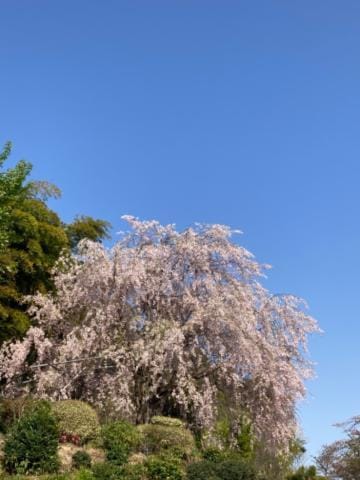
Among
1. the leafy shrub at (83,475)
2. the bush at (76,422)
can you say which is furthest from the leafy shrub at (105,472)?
the bush at (76,422)

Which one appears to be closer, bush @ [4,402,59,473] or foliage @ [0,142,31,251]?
bush @ [4,402,59,473]

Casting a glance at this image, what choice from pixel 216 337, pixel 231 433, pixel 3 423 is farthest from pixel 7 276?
pixel 231 433

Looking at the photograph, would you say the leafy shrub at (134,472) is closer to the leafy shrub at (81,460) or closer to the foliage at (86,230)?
the leafy shrub at (81,460)

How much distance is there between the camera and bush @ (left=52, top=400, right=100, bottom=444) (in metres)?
15.5

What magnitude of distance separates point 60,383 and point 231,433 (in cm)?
560

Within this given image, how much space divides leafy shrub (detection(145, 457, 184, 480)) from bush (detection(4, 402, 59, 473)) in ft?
6.94

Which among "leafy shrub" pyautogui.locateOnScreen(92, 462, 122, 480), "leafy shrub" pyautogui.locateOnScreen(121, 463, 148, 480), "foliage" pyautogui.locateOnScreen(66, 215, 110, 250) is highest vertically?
"foliage" pyautogui.locateOnScreen(66, 215, 110, 250)

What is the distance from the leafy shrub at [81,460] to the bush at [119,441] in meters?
0.57

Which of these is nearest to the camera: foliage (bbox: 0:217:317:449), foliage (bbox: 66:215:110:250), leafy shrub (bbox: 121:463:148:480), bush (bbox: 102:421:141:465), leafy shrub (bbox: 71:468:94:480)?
leafy shrub (bbox: 71:468:94:480)

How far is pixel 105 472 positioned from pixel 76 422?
3319mm

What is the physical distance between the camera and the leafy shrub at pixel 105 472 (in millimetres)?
12672

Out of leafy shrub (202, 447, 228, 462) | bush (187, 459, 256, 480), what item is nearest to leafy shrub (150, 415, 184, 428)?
leafy shrub (202, 447, 228, 462)

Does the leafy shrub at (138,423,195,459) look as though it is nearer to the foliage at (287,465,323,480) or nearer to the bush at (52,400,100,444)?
the bush at (52,400,100,444)

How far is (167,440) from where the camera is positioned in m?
16.1
